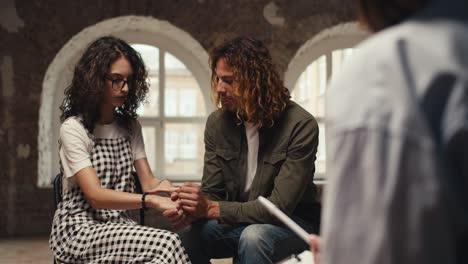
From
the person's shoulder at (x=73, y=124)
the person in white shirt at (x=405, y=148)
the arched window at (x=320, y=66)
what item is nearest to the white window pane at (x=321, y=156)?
the arched window at (x=320, y=66)

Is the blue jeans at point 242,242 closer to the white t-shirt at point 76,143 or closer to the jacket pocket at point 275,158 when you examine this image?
the jacket pocket at point 275,158

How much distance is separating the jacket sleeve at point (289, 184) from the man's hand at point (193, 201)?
0.08 m

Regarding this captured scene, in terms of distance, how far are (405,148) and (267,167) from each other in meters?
1.81

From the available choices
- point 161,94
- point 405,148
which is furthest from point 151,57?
point 405,148

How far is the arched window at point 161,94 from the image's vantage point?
5.04 m

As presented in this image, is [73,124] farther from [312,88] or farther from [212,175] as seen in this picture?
[312,88]

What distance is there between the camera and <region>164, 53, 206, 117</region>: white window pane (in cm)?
582

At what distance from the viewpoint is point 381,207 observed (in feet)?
1.97

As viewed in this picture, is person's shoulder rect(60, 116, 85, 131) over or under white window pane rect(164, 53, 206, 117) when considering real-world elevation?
under

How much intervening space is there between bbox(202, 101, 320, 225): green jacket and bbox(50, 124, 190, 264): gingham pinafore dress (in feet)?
0.93

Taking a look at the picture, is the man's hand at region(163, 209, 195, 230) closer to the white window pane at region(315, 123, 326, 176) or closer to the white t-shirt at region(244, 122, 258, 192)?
the white t-shirt at region(244, 122, 258, 192)

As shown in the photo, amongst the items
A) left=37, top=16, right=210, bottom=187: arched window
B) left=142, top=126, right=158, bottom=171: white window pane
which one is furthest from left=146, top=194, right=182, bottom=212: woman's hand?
left=142, top=126, right=158, bottom=171: white window pane

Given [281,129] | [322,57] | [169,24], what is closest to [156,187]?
[281,129]

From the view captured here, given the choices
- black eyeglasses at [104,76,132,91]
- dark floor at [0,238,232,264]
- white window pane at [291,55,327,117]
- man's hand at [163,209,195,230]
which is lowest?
dark floor at [0,238,232,264]
